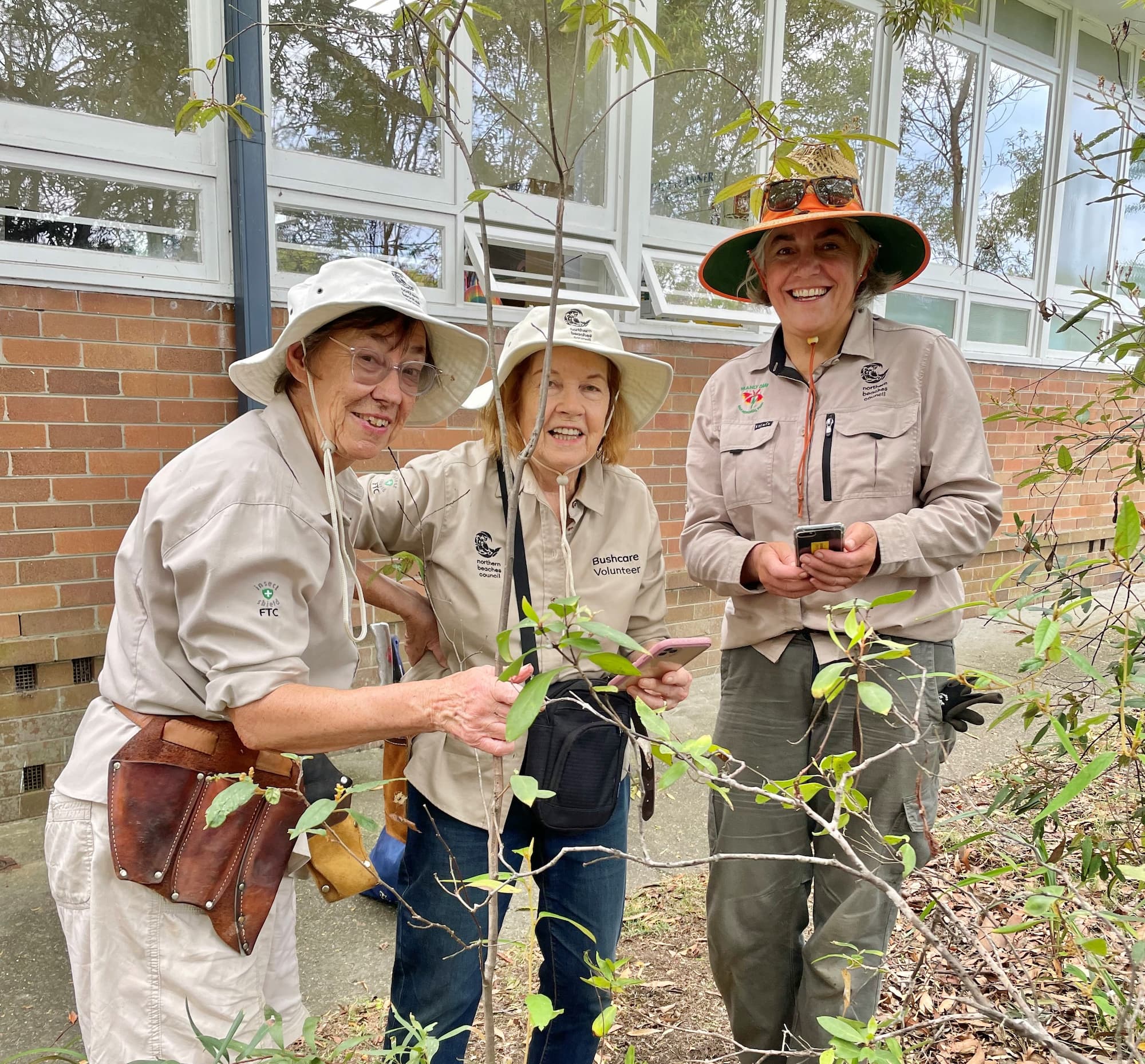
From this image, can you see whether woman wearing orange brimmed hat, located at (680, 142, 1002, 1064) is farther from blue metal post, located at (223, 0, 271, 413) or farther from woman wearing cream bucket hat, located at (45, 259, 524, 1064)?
blue metal post, located at (223, 0, 271, 413)

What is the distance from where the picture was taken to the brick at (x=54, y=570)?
11.0 ft

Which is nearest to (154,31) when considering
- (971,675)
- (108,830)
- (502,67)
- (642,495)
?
(502,67)

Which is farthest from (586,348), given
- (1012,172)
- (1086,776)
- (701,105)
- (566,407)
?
(1012,172)

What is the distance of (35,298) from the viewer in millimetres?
3305

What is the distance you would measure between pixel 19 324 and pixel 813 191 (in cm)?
287

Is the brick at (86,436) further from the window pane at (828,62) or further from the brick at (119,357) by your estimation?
the window pane at (828,62)

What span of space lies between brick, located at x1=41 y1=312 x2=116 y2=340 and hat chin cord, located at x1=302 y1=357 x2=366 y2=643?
7.31 ft

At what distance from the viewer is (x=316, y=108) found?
404 cm

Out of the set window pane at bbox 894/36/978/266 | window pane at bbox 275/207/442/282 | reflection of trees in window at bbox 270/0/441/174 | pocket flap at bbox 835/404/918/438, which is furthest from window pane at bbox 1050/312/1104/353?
pocket flap at bbox 835/404/918/438

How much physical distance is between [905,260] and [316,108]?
2.92 metres

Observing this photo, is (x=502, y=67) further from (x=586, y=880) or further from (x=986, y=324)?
(x=986, y=324)

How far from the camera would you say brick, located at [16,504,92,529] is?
334 cm

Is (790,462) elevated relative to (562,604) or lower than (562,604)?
elevated

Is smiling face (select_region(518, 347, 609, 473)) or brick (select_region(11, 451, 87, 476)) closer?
smiling face (select_region(518, 347, 609, 473))
